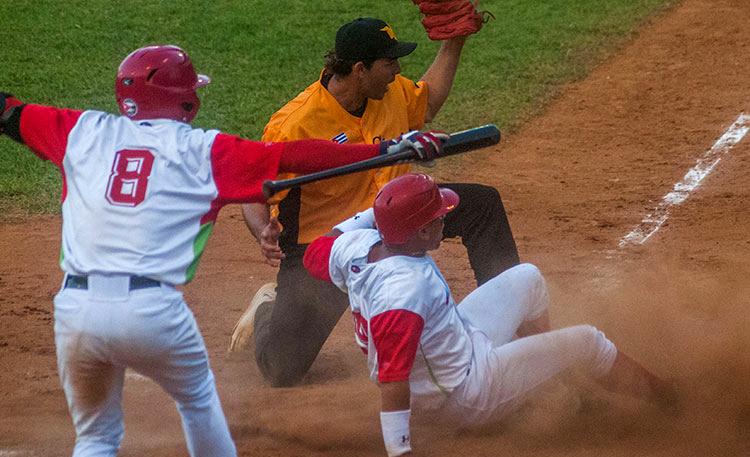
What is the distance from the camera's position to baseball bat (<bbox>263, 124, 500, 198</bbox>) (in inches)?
190

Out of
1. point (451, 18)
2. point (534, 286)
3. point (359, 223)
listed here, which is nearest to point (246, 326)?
point (359, 223)

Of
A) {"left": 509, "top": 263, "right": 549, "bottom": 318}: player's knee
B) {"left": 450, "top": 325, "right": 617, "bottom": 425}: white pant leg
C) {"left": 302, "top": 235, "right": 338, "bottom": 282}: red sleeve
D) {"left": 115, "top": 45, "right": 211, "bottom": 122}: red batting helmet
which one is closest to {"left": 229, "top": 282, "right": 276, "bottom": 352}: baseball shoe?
{"left": 302, "top": 235, "right": 338, "bottom": 282}: red sleeve

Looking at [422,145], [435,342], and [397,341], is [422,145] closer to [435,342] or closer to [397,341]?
[397,341]

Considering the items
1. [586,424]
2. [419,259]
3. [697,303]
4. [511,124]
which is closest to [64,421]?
[419,259]

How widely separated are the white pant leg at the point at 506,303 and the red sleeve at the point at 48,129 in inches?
81.2

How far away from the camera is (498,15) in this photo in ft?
47.7

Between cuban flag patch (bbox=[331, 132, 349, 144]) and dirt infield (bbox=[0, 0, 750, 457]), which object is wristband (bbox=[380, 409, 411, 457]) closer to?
dirt infield (bbox=[0, 0, 750, 457])

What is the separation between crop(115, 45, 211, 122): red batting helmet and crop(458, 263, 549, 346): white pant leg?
178cm

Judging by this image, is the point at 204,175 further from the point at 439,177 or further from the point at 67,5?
the point at 67,5

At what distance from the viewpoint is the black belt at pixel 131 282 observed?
4617 millimetres

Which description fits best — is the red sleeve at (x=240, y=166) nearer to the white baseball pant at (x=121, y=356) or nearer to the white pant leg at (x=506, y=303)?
the white baseball pant at (x=121, y=356)

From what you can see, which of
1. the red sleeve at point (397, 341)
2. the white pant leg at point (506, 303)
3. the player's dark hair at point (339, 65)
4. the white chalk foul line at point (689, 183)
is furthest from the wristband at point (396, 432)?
the white chalk foul line at point (689, 183)

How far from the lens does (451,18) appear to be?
7.29m

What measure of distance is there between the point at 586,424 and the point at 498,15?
917 cm
